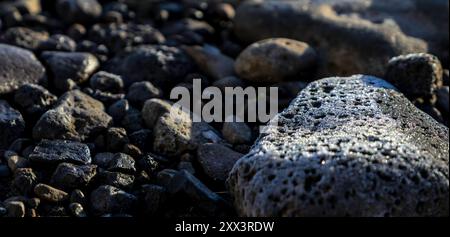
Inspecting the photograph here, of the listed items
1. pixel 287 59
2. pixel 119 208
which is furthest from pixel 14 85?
pixel 287 59

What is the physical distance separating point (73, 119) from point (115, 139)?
1.05 ft

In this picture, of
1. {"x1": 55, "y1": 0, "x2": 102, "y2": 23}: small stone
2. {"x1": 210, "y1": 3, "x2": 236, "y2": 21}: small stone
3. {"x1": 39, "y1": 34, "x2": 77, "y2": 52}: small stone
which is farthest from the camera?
{"x1": 210, "y1": 3, "x2": 236, "y2": 21}: small stone

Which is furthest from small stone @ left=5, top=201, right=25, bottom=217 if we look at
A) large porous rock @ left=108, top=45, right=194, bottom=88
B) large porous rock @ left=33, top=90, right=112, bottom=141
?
large porous rock @ left=108, top=45, right=194, bottom=88

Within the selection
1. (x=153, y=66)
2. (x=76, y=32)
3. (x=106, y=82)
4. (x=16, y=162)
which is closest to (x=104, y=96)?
(x=106, y=82)

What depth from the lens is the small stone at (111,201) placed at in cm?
332

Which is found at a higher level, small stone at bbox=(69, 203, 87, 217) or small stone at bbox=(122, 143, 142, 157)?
small stone at bbox=(122, 143, 142, 157)

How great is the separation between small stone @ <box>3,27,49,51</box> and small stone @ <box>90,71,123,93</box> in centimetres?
73

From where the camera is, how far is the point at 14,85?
14.3ft

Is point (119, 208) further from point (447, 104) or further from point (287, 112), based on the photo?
point (447, 104)

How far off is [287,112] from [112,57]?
2.01 meters

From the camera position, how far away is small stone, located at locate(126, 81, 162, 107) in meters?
4.42

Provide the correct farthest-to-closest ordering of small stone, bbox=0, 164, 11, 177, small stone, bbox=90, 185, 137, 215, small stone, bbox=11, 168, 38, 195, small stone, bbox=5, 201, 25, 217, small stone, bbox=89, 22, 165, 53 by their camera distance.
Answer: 1. small stone, bbox=89, 22, 165, 53
2. small stone, bbox=0, 164, 11, 177
3. small stone, bbox=11, 168, 38, 195
4. small stone, bbox=90, 185, 137, 215
5. small stone, bbox=5, 201, 25, 217

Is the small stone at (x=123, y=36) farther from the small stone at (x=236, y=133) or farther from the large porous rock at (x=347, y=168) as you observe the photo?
the large porous rock at (x=347, y=168)

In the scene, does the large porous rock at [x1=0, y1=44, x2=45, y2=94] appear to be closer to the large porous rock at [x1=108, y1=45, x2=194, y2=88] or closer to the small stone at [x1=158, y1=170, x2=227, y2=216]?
the large porous rock at [x1=108, y1=45, x2=194, y2=88]
